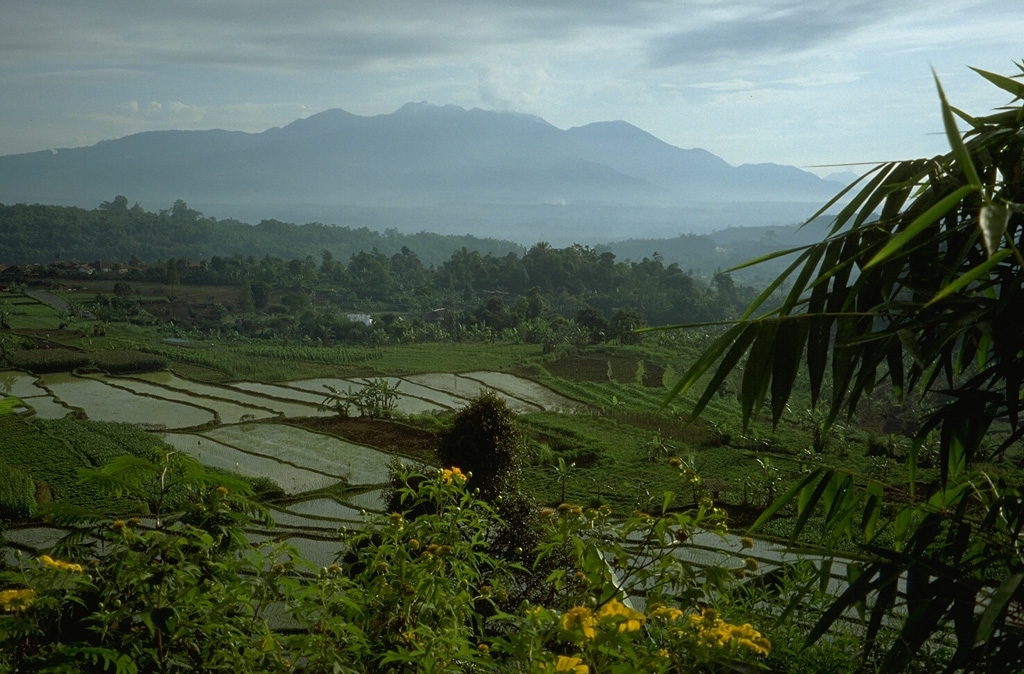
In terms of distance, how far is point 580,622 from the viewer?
125 cm

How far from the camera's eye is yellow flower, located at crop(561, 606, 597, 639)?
4.07ft

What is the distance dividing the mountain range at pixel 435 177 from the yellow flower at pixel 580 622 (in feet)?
23.0

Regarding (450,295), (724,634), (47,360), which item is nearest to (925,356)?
(724,634)

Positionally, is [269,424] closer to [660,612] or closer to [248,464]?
[248,464]

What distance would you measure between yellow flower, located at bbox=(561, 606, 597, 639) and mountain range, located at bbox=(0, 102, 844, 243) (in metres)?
7.02

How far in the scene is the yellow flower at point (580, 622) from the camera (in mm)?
1240

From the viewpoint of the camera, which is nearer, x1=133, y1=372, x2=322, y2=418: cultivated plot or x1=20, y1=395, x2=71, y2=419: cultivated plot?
x1=20, y1=395, x2=71, y2=419: cultivated plot

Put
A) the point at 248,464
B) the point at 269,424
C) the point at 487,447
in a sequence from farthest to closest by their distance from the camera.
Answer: the point at 269,424 < the point at 248,464 < the point at 487,447

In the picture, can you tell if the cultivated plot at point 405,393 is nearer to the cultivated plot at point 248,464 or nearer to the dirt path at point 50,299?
the cultivated plot at point 248,464

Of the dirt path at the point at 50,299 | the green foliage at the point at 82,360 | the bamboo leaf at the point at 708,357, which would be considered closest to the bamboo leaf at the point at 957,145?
the bamboo leaf at the point at 708,357

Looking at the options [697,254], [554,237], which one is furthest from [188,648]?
[554,237]

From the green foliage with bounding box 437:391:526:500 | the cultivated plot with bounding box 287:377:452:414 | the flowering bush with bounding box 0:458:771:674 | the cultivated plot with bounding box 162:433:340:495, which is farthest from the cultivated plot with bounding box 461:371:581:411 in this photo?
the flowering bush with bounding box 0:458:771:674

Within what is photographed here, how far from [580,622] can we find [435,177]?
26142mm

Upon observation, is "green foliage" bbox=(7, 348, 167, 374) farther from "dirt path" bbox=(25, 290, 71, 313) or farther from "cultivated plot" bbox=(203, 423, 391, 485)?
"cultivated plot" bbox=(203, 423, 391, 485)
